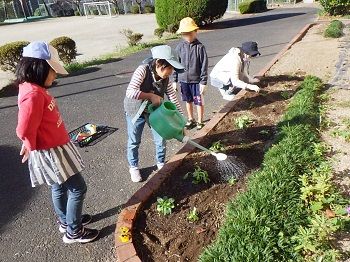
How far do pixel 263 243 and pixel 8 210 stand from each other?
265cm

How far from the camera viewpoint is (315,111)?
4797 millimetres

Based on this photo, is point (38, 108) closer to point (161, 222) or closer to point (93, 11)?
point (161, 222)

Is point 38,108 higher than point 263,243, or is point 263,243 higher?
point 38,108

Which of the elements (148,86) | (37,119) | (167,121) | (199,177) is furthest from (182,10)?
(37,119)

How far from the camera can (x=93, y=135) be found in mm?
5297

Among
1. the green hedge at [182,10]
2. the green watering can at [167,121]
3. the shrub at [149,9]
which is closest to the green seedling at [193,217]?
the green watering can at [167,121]

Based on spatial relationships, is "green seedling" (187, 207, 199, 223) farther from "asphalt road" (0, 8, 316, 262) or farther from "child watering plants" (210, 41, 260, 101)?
"child watering plants" (210, 41, 260, 101)

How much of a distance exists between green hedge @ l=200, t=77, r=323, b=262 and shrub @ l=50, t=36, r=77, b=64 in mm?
9420

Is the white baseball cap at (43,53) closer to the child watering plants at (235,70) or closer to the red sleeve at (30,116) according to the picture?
the red sleeve at (30,116)

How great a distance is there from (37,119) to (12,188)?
6.89 ft

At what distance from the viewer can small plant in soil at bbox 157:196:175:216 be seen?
304 cm

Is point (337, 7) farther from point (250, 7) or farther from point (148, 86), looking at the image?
point (148, 86)

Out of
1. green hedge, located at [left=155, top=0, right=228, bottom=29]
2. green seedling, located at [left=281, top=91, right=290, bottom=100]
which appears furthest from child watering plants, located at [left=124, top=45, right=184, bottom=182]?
green hedge, located at [left=155, top=0, right=228, bottom=29]

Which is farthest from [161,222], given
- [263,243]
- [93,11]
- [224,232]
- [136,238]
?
[93,11]
